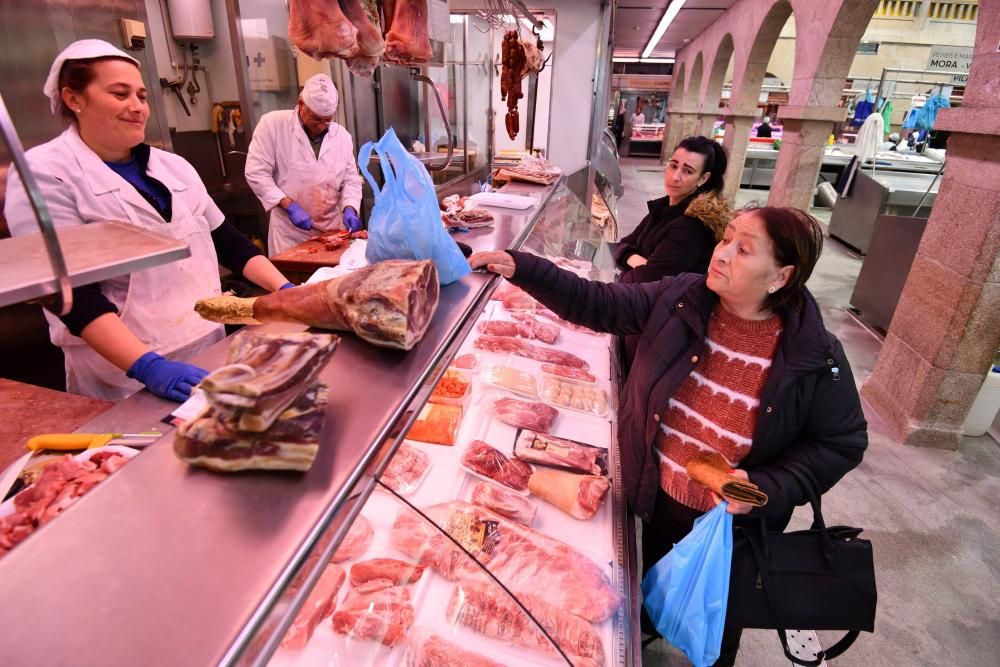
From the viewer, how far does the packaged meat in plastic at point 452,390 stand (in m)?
2.33

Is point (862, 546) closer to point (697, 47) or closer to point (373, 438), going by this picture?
point (373, 438)

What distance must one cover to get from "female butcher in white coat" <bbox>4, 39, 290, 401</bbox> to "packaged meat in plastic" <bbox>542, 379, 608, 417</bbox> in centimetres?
133

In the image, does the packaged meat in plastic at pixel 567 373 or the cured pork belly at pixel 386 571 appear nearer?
the cured pork belly at pixel 386 571

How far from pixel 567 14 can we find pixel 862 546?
22.7 ft

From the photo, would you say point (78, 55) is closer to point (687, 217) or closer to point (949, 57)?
point (687, 217)

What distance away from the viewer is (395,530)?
5.24 feet

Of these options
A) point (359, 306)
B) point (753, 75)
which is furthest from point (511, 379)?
point (753, 75)

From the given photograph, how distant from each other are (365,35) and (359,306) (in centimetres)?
174

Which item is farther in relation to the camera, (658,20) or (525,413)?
(658,20)

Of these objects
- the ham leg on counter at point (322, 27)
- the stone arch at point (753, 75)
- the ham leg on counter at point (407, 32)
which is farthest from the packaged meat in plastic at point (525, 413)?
Answer: the stone arch at point (753, 75)

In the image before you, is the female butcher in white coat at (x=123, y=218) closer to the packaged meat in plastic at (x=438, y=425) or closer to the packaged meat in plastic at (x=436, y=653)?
the packaged meat in plastic at (x=438, y=425)

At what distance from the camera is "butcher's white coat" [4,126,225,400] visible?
192 centimetres

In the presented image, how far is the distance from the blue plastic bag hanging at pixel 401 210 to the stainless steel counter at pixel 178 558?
0.64 metres

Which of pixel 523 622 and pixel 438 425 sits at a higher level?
pixel 438 425
